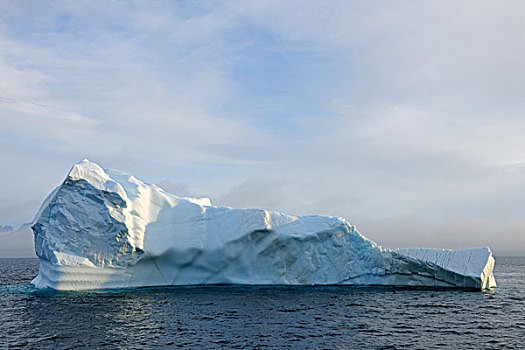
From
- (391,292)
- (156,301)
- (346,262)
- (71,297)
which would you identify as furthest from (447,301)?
(71,297)

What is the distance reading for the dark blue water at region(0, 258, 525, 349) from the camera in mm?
14812

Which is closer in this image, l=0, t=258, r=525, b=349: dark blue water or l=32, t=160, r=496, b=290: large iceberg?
l=0, t=258, r=525, b=349: dark blue water

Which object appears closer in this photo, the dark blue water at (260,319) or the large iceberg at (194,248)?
the dark blue water at (260,319)

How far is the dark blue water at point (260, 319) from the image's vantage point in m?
14.8

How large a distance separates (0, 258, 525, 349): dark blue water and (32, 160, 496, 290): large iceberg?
5.25ft

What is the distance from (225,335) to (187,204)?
1519cm

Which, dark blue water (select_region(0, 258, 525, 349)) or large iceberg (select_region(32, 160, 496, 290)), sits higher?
large iceberg (select_region(32, 160, 496, 290))

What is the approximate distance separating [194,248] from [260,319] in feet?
32.1

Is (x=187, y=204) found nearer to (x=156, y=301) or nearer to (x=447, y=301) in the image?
(x=156, y=301)

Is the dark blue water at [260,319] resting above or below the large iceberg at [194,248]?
below

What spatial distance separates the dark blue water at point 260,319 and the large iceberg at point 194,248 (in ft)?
5.25

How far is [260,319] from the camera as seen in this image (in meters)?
18.2

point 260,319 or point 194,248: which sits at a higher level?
point 194,248

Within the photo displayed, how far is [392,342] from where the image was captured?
48.8ft
